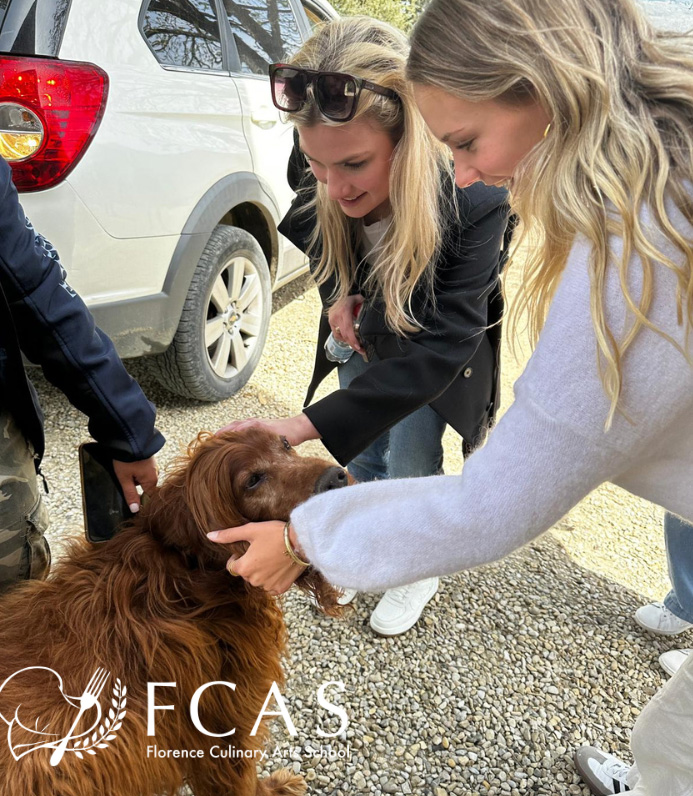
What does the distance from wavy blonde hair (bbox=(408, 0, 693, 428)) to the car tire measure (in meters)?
2.95

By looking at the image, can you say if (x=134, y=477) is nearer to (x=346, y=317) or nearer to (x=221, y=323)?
(x=346, y=317)

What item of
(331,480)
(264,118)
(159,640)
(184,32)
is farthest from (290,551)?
(264,118)

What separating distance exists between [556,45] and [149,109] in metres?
2.76

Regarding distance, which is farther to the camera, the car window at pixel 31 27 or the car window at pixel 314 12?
the car window at pixel 314 12

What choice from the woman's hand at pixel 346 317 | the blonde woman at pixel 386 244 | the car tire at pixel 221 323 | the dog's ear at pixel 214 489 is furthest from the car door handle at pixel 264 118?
the dog's ear at pixel 214 489

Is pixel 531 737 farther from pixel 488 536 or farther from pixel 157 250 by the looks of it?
pixel 157 250

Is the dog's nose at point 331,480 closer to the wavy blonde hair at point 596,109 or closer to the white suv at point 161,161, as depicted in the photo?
the wavy blonde hair at point 596,109

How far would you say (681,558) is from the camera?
246cm

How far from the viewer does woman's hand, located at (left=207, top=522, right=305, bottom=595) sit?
1.59m

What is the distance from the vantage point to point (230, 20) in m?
4.25

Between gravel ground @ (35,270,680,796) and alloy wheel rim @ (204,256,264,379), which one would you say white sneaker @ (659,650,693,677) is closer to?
gravel ground @ (35,270,680,796)

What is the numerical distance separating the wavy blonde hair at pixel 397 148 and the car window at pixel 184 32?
5.45 ft

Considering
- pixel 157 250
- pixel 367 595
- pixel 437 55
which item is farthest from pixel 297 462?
pixel 157 250

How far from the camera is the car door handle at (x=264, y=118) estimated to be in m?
4.28
